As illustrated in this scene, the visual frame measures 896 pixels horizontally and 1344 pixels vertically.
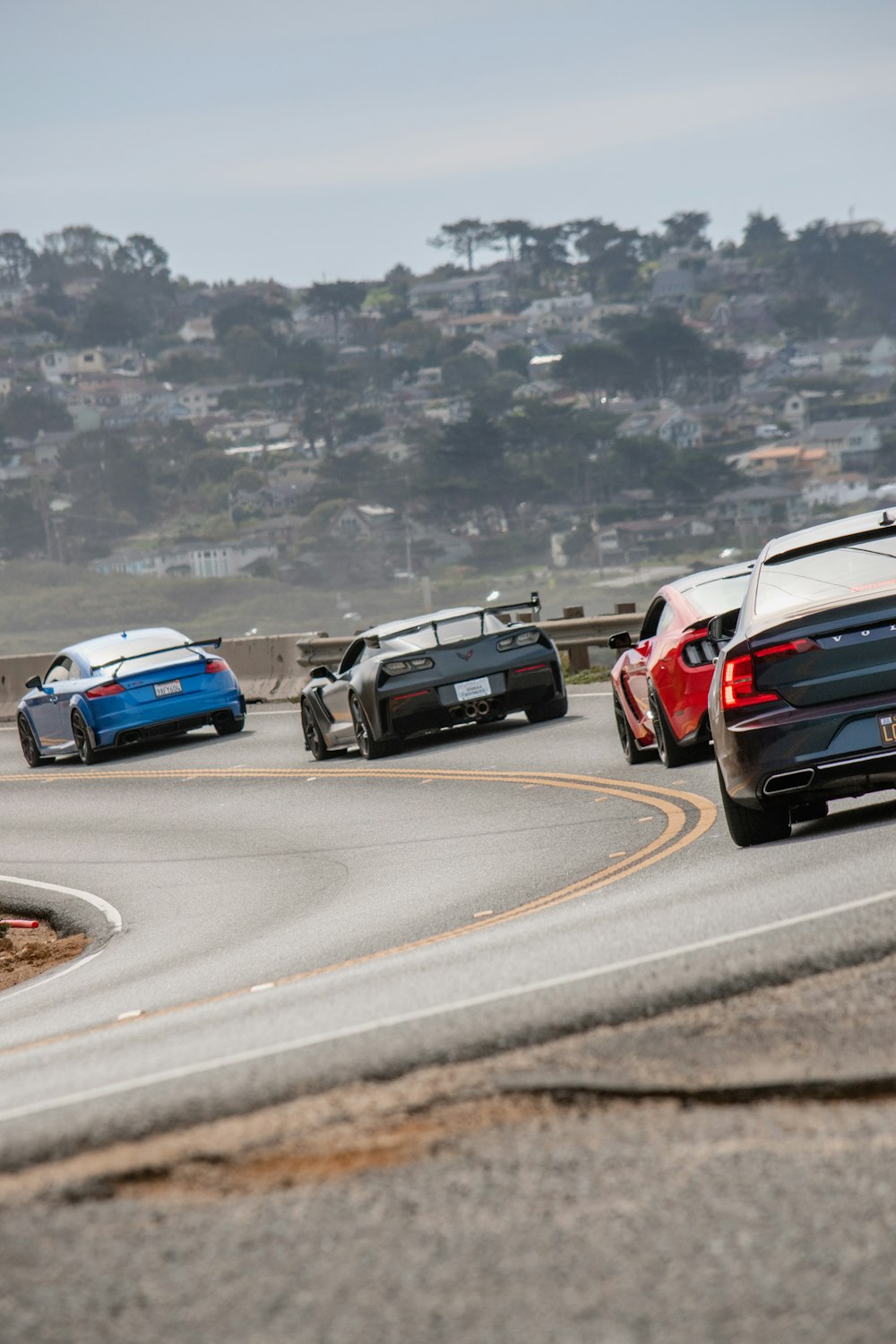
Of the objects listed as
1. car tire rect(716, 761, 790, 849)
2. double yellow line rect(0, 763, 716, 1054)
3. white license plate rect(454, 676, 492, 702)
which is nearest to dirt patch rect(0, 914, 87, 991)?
double yellow line rect(0, 763, 716, 1054)

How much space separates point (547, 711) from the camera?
1864cm

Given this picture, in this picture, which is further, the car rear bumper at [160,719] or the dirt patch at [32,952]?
the car rear bumper at [160,719]

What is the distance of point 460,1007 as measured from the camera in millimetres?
5402

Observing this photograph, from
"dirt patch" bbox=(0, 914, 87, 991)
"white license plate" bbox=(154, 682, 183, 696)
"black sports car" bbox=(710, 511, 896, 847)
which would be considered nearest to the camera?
"black sports car" bbox=(710, 511, 896, 847)

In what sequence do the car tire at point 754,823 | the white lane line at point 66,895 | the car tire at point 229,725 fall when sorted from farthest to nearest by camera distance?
the car tire at point 229,725
the white lane line at point 66,895
the car tire at point 754,823

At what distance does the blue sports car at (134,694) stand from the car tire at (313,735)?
8.23ft

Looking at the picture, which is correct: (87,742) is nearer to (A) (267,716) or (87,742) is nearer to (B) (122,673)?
(B) (122,673)

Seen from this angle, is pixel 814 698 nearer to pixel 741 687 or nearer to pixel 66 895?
pixel 741 687

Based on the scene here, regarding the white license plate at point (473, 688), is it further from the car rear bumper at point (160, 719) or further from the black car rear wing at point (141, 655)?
the black car rear wing at point (141, 655)

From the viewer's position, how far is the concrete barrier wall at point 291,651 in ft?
81.0

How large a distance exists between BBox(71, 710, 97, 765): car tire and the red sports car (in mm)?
9197

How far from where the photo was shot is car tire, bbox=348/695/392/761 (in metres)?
17.8

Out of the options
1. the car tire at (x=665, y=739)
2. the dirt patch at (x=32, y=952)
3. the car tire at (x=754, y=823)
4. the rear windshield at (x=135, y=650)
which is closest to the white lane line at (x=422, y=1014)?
the car tire at (x=754, y=823)

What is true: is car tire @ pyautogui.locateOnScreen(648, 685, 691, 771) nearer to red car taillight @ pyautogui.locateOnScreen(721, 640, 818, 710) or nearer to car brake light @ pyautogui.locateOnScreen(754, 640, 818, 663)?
red car taillight @ pyautogui.locateOnScreen(721, 640, 818, 710)
